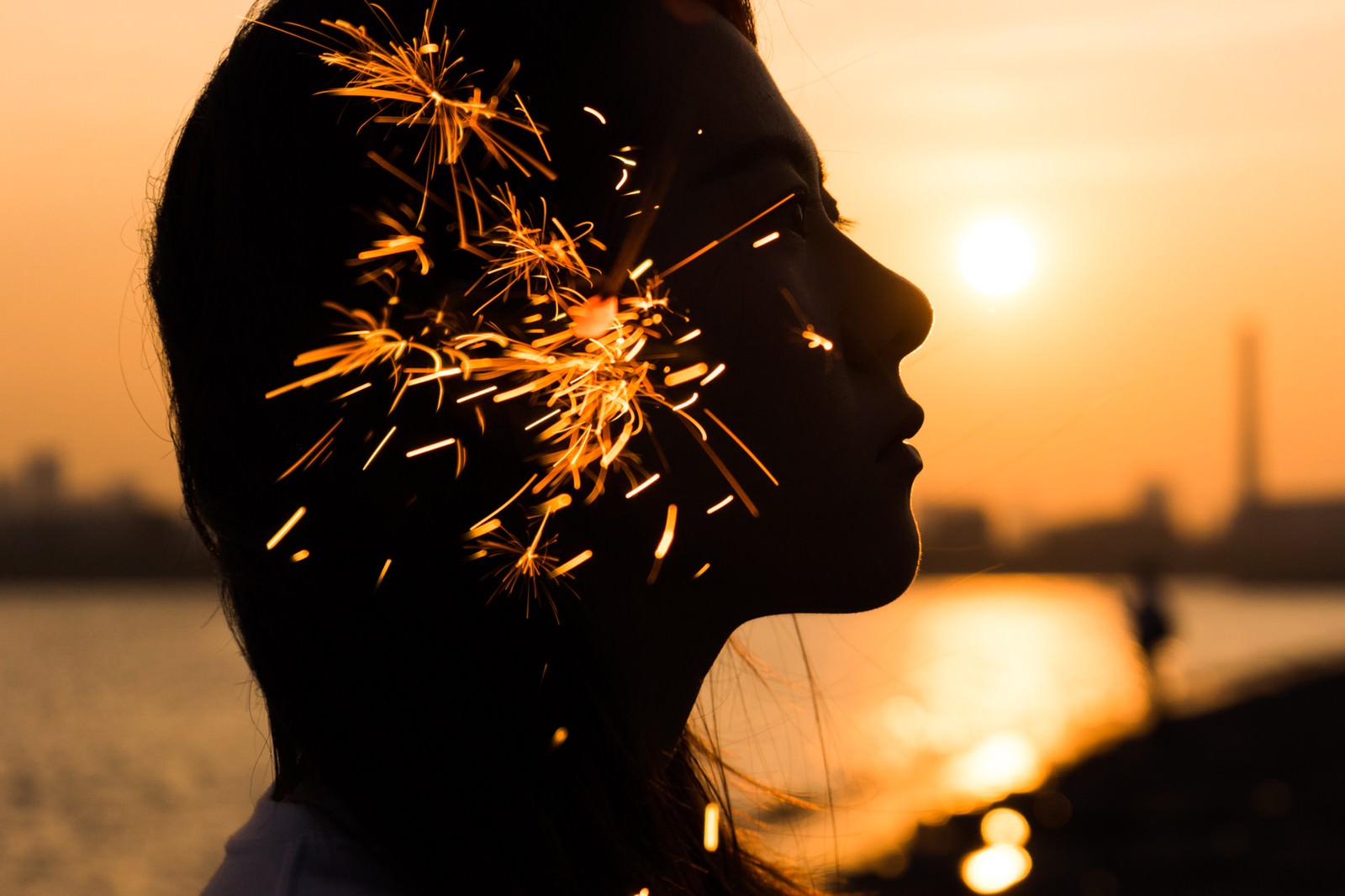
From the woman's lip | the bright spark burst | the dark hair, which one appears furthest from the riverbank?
the bright spark burst

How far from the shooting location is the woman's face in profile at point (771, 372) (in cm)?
189

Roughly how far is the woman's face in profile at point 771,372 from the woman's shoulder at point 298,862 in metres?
0.67

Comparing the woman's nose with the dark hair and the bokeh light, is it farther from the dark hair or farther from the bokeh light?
the bokeh light

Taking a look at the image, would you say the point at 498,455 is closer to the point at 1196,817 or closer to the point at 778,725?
the point at 778,725

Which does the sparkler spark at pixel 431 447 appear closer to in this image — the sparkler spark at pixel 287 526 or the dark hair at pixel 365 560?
the dark hair at pixel 365 560

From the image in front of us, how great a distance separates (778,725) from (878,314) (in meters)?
1.34

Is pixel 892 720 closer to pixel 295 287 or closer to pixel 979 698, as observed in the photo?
pixel 979 698

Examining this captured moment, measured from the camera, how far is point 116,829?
38031mm

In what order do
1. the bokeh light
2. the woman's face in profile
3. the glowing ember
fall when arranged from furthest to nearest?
1. the bokeh light
2. the glowing ember
3. the woman's face in profile

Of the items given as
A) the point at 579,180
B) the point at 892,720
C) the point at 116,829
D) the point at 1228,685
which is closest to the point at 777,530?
the point at 579,180

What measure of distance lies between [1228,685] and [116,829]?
33.0 meters

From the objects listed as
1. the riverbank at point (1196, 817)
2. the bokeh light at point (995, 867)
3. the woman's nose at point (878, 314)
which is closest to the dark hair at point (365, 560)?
the woman's nose at point (878, 314)

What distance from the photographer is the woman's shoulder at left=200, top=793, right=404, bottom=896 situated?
1.53 metres

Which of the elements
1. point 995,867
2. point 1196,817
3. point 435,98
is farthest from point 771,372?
point 1196,817
